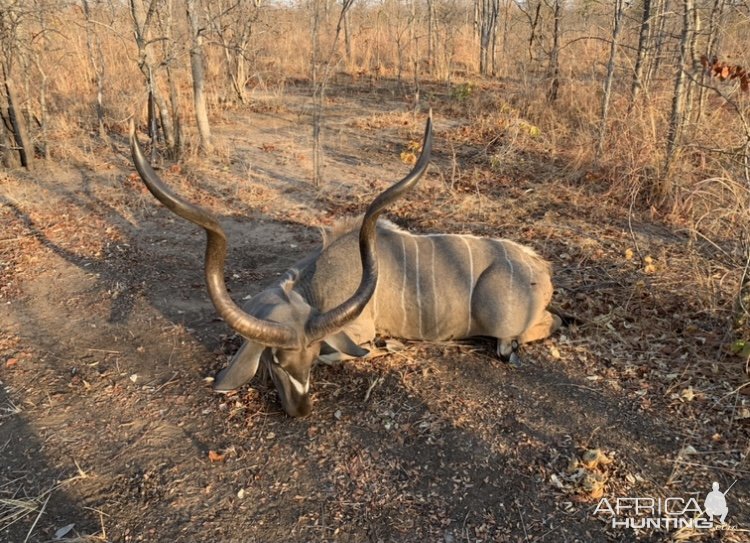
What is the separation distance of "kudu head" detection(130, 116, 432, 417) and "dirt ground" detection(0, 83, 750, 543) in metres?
0.23

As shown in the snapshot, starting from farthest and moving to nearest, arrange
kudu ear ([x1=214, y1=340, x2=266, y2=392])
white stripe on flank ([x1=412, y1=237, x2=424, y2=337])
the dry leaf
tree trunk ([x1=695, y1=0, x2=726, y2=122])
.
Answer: tree trunk ([x1=695, y1=0, x2=726, y2=122]) → white stripe on flank ([x1=412, y1=237, x2=424, y2=337]) → kudu ear ([x1=214, y1=340, x2=266, y2=392]) → the dry leaf

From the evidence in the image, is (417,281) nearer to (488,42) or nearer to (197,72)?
(197,72)

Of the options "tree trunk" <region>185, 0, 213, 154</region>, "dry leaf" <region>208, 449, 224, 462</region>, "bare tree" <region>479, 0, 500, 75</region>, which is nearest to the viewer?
"dry leaf" <region>208, 449, 224, 462</region>

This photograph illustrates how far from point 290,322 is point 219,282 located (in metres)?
0.51

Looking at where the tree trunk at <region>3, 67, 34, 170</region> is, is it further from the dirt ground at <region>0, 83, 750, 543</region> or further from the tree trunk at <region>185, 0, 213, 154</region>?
→ the tree trunk at <region>185, 0, 213, 154</region>

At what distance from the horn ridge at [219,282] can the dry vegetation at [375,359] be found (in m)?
0.56

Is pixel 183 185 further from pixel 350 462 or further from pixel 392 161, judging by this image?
pixel 350 462

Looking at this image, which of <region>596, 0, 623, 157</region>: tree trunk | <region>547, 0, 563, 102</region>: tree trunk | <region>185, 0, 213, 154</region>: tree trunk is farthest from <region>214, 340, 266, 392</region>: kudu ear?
<region>547, 0, 563, 102</region>: tree trunk

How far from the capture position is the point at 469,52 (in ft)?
54.2

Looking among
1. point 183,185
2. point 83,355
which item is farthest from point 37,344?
point 183,185

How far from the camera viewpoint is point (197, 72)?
7.87 m

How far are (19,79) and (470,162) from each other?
699 centimetres

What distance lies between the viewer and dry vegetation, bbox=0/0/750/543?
268 centimetres

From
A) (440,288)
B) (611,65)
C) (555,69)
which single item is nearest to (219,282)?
(440,288)
